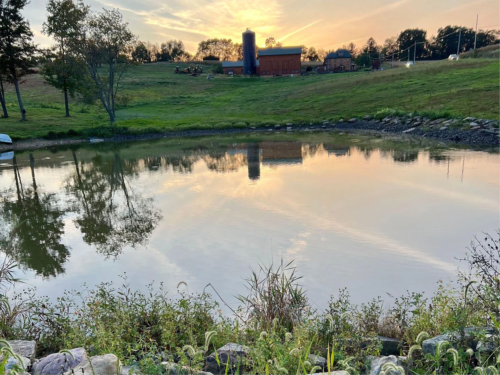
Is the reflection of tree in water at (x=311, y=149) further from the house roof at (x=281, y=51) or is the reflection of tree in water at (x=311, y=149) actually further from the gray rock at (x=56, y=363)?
the house roof at (x=281, y=51)

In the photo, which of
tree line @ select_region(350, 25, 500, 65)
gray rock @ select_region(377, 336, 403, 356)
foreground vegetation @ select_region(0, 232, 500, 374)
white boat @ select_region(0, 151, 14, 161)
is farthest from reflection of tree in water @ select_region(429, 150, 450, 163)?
tree line @ select_region(350, 25, 500, 65)

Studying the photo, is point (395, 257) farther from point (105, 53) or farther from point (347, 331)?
point (105, 53)

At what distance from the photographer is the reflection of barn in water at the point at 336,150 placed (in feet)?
60.2

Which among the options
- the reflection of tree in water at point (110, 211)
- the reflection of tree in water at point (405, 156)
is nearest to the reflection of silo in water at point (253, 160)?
the reflection of tree in water at point (110, 211)

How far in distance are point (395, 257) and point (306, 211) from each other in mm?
3069

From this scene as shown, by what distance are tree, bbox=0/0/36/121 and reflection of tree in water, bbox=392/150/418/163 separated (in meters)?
31.7

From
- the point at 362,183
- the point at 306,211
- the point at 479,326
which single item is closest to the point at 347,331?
the point at 479,326

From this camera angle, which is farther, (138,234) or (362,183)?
(362,183)

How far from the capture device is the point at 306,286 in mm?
5910

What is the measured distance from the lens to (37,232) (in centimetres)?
919

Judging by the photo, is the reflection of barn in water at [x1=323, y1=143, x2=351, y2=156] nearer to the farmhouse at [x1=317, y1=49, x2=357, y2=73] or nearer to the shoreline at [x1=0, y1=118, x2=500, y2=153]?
the shoreline at [x1=0, y1=118, x2=500, y2=153]

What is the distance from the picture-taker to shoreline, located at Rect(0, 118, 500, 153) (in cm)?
1880

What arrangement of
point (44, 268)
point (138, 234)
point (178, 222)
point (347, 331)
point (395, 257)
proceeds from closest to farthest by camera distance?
point (347, 331), point (395, 257), point (44, 268), point (138, 234), point (178, 222)

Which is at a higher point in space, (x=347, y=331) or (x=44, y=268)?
(x=347, y=331)
